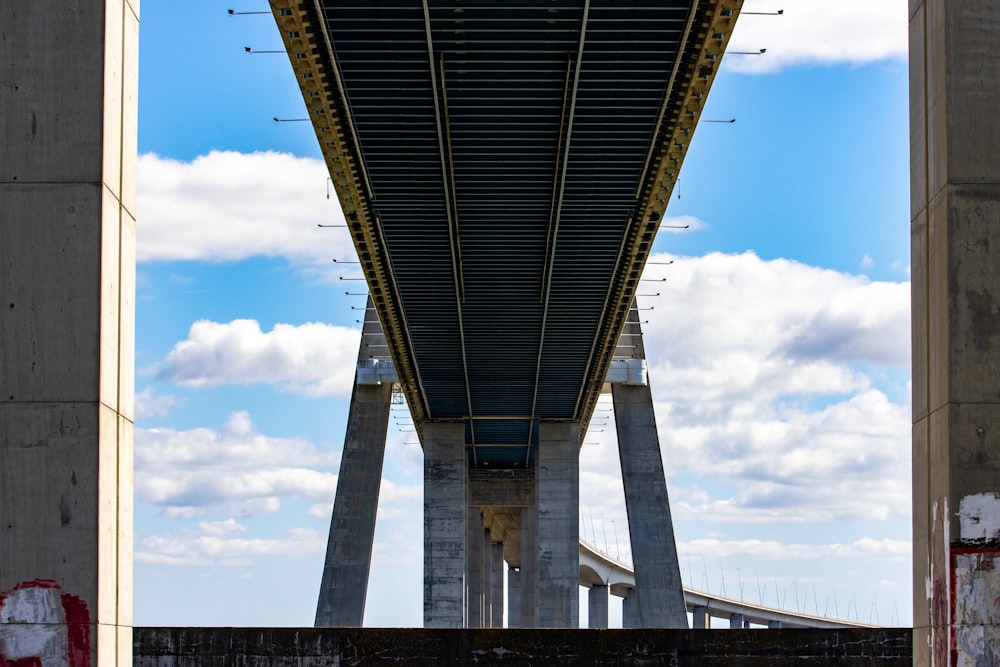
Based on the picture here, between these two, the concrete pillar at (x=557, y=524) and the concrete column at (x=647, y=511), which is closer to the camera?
the concrete column at (x=647, y=511)

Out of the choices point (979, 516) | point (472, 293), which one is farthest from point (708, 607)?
point (979, 516)

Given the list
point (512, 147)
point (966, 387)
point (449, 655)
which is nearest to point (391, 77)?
point (512, 147)

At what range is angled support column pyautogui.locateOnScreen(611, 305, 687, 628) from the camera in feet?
190

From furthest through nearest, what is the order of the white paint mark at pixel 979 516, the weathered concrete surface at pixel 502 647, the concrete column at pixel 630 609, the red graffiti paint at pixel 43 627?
the concrete column at pixel 630 609 < the weathered concrete surface at pixel 502 647 < the red graffiti paint at pixel 43 627 < the white paint mark at pixel 979 516

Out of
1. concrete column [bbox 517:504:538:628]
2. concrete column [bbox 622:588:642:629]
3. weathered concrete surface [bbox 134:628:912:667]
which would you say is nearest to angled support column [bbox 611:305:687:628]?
concrete column [bbox 517:504:538:628]

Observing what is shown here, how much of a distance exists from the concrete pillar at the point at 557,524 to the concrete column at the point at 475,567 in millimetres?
30348

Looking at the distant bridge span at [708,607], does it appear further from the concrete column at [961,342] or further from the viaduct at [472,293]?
the concrete column at [961,342]

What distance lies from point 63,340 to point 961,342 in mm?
6838

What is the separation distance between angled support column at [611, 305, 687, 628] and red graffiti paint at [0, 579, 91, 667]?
46631 mm

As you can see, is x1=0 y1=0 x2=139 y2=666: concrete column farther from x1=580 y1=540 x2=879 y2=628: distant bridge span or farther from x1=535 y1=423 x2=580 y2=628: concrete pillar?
x1=580 y1=540 x2=879 y2=628: distant bridge span

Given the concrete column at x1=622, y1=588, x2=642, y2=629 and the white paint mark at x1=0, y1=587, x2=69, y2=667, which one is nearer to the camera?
the white paint mark at x1=0, y1=587, x2=69, y2=667

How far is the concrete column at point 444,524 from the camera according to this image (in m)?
61.5

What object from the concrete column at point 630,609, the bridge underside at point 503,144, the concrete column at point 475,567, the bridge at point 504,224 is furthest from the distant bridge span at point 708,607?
the bridge underside at point 503,144

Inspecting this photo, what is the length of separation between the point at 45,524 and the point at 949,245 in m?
7.17
